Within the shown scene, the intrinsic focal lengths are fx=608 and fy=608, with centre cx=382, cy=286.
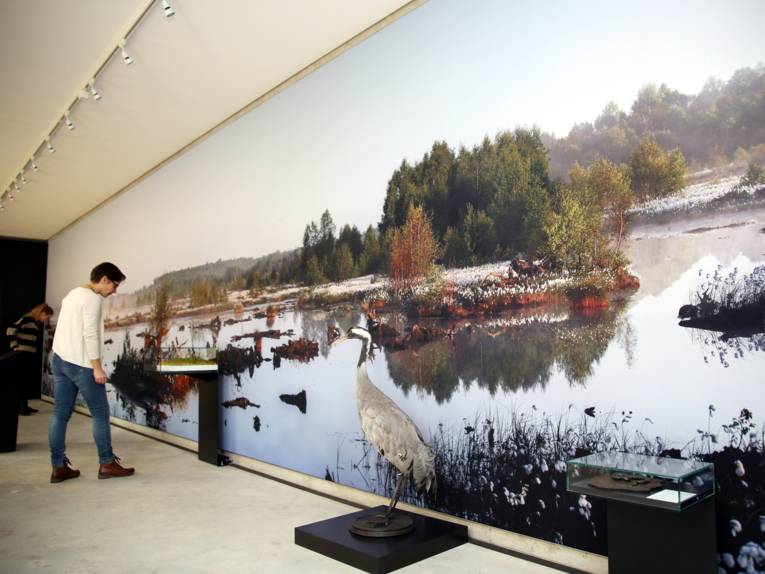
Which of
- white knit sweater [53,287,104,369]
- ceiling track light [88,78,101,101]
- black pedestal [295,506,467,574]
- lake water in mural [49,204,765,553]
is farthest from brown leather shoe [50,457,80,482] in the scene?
ceiling track light [88,78,101,101]

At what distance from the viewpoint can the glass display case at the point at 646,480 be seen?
1968 mm

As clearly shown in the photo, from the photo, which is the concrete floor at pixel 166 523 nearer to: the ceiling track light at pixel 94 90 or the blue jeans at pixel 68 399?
the blue jeans at pixel 68 399

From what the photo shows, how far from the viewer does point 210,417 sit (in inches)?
201

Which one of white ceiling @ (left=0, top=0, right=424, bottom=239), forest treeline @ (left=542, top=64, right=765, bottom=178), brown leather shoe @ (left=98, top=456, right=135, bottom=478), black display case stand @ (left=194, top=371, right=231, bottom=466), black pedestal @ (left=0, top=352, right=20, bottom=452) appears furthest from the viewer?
black pedestal @ (left=0, top=352, right=20, bottom=452)

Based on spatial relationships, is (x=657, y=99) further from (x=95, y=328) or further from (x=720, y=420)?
(x=95, y=328)

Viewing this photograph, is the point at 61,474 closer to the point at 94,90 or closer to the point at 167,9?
the point at 94,90

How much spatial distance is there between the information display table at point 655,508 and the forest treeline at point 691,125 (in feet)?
3.80

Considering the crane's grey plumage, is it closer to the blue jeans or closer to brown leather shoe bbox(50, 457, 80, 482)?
the blue jeans

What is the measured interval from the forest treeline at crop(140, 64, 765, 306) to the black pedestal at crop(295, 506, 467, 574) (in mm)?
1361

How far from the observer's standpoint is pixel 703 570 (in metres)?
2.06

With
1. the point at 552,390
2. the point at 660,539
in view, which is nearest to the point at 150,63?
the point at 552,390

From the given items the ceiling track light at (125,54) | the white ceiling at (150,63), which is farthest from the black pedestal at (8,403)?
the ceiling track light at (125,54)

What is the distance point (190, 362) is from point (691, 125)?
13.7 feet

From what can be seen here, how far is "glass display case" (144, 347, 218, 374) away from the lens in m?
4.96
